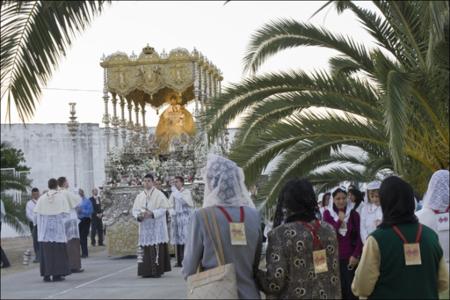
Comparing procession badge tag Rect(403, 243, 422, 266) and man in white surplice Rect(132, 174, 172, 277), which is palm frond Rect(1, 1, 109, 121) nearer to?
procession badge tag Rect(403, 243, 422, 266)

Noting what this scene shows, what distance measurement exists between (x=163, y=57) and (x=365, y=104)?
11811mm

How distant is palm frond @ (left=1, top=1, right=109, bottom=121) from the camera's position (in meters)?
7.14

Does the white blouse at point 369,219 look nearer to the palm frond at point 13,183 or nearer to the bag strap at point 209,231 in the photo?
the bag strap at point 209,231

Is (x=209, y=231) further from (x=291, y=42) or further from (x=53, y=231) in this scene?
(x=53, y=231)

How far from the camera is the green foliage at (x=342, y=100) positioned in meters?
11.7

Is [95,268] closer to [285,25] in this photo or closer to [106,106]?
[106,106]

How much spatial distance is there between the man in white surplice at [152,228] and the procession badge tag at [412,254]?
11.2 metres

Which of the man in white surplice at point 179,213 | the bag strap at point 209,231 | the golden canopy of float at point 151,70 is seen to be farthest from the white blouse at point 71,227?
the bag strap at point 209,231

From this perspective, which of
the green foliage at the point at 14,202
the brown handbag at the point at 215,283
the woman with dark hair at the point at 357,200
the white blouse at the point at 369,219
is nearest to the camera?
the brown handbag at the point at 215,283

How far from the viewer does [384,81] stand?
433 inches

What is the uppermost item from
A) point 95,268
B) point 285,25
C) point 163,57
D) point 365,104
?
point 163,57

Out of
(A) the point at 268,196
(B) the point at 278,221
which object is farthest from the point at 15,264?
(B) the point at 278,221

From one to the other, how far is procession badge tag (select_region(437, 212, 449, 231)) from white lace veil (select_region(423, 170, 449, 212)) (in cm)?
5

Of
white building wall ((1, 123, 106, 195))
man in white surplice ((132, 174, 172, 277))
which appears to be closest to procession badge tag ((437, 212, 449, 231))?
man in white surplice ((132, 174, 172, 277))
